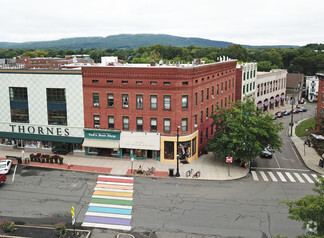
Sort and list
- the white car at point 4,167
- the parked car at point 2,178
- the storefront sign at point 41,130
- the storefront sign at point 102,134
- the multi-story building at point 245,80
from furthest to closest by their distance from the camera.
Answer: the multi-story building at point 245,80, the storefront sign at point 41,130, the storefront sign at point 102,134, the white car at point 4,167, the parked car at point 2,178

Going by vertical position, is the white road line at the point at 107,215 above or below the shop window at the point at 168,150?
below

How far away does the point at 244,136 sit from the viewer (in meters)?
36.0

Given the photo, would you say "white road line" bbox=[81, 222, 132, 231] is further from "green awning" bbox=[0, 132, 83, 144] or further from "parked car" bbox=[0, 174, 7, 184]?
"green awning" bbox=[0, 132, 83, 144]

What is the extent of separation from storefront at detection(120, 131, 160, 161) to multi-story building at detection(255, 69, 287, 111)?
1794 inches

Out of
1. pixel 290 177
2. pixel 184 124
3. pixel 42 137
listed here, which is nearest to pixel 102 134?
pixel 42 137

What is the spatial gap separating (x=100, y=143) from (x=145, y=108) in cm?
740

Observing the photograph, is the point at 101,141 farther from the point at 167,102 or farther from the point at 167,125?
the point at 167,102

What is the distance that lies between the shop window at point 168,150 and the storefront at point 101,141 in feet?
19.3

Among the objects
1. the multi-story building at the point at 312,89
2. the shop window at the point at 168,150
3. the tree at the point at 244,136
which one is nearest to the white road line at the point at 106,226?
the shop window at the point at 168,150

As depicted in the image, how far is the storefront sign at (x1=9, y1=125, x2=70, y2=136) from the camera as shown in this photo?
4256cm

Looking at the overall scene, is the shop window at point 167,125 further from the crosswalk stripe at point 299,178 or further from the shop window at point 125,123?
the crosswalk stripe at point 299,178

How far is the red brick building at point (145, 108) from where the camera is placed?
38.3 meters

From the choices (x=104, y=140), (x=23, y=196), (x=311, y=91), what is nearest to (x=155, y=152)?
Answer: (x=104, y=140)

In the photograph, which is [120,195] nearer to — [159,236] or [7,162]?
[159,236]
